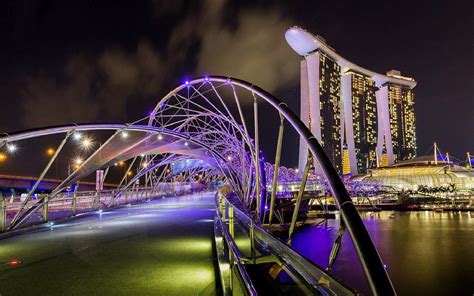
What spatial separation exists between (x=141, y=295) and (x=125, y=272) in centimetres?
181

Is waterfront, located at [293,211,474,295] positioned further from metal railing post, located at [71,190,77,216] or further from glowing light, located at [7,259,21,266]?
metal railing post, located at [71,190,77,216]

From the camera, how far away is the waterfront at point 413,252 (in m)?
19.7

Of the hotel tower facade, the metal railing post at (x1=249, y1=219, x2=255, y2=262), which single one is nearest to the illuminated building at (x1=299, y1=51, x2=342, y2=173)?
the hotel tower facade

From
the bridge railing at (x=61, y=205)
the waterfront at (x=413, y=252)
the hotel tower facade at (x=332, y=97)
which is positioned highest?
the hotel tower facade at (x=332, y=97)

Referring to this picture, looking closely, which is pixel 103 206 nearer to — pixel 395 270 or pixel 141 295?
pixel 395 270

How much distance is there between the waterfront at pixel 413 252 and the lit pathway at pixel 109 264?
352 inches

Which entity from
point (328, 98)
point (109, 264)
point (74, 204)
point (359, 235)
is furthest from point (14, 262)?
point (328, 98)

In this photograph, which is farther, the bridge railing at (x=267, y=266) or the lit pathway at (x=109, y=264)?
the lit pathway at (x=109, y=264)

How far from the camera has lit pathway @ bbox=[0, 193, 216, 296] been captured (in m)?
6.69

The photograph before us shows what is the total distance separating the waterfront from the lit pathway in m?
8.95

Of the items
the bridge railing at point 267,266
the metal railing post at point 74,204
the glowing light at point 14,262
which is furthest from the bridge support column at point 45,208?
the bridge railing at point 267,266

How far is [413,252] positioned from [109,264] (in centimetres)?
2497

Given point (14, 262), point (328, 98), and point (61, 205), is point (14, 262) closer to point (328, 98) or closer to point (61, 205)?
point (61, 205)

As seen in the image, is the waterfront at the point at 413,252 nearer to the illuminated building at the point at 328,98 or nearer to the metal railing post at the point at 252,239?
the metal railing post at the point at 252,239
